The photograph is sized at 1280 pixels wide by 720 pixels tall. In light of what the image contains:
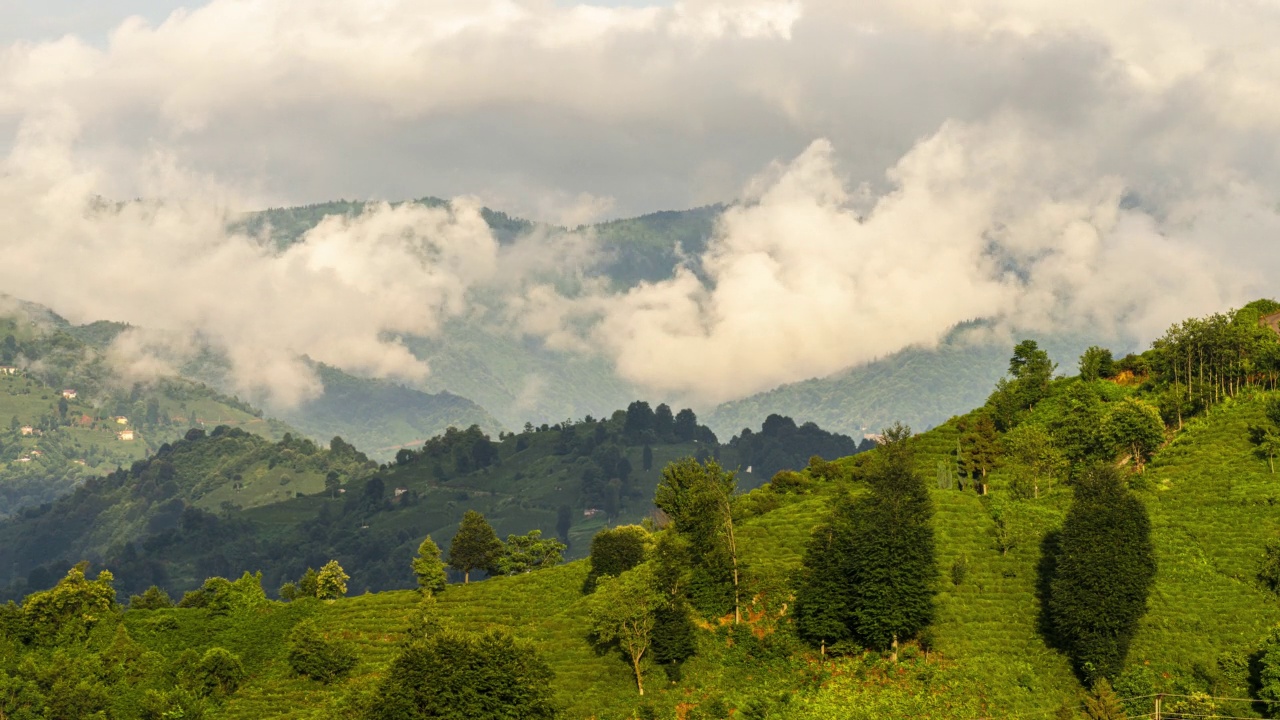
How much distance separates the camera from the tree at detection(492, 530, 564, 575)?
550ft

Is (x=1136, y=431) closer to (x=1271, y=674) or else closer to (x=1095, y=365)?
(x=1095, y=365)

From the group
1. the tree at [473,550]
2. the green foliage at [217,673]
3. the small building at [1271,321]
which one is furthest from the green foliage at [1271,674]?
the tree at [473,550]

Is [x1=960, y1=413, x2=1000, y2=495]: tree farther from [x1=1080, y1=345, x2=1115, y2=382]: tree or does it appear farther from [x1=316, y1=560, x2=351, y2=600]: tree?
[x1=316, y1=560, x2=351, y2=600]: tree

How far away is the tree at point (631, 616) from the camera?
109 m

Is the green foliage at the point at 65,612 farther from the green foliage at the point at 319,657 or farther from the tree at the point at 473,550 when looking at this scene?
the tree at the point at 473,550

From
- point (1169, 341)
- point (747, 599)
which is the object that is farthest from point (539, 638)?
point (1169, 341)

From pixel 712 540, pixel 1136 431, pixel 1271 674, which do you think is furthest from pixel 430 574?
pixel 1271 674

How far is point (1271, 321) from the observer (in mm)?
189875

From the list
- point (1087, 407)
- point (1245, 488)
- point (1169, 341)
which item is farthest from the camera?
point (1169, 341)

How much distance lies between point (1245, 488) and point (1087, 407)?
28.9m

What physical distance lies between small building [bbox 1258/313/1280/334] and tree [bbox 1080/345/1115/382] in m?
21.7

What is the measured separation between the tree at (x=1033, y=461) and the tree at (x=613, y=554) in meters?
43.8

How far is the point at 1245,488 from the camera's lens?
128875 millimetres

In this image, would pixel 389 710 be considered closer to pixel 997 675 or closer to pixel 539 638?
pixel 539 638
